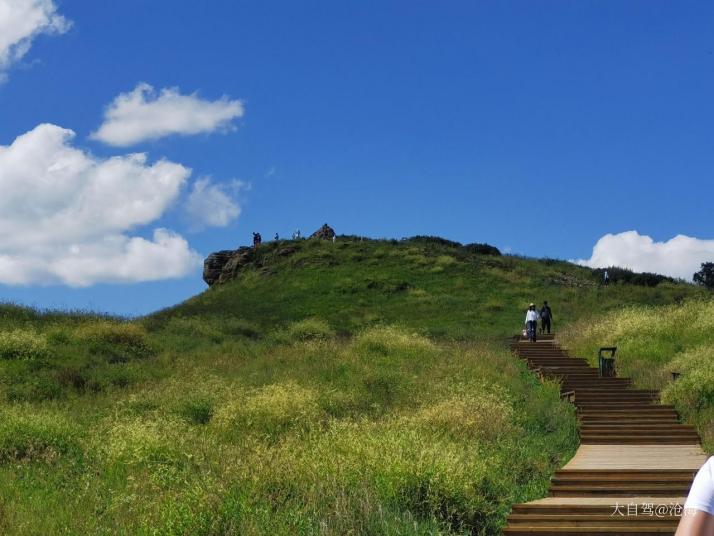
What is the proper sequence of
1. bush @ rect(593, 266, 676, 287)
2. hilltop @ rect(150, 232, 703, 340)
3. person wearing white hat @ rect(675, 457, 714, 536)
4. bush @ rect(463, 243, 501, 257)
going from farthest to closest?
bush @ rect(463, 243, 501, 257) → bush @ rect(593, 266, 676, 287) → hilltop @ rect(150, 232, 703, 340) → person wearing white hat @ rect(675, 457, 714, 536)

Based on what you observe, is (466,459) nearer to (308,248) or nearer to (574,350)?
(574,350)

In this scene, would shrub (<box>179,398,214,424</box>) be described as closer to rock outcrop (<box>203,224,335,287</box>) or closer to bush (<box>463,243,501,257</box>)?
rock outcrop (<box>203,224,335,287</box>)

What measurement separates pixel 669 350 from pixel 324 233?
5312 centimetres

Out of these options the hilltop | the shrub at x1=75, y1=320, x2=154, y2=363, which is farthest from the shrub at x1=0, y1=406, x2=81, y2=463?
the hilltop

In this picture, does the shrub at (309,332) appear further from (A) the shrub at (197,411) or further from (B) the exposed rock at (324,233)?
(B) the exposed rock at (324,233)

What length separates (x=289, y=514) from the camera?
7.58m

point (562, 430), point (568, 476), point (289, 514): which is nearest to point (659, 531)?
point (568, 476)

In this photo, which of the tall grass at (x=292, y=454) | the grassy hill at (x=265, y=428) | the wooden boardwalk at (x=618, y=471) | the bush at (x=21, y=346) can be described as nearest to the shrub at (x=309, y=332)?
the grassy hill at (x=265, y=428)

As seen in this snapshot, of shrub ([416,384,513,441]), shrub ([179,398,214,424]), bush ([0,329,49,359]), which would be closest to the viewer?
shrub ([416,384,513,441])

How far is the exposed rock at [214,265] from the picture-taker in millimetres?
67938

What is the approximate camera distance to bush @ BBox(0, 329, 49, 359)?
24008 millimetres

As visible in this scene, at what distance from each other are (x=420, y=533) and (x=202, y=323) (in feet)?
101

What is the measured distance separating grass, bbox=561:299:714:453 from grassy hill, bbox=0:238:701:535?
2597 millimetres

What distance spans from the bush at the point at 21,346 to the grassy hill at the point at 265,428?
63mm
